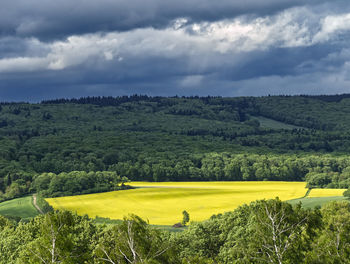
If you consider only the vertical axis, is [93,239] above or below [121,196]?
above

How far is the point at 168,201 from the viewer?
141m

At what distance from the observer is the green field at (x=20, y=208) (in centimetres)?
13691

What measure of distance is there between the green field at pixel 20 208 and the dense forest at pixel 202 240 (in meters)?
54.2

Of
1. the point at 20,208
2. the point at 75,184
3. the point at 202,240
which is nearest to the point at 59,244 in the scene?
the point at 202,240

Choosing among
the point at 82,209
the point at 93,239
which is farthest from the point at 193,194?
the point at 93,239

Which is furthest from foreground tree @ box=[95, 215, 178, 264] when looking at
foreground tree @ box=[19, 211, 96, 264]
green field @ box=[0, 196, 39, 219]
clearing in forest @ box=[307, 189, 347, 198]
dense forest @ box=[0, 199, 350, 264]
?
clearing in forest @ box=[307, 189, 347, 198]

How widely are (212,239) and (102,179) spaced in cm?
10433

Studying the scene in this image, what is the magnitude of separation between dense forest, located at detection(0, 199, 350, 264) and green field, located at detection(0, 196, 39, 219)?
178ft

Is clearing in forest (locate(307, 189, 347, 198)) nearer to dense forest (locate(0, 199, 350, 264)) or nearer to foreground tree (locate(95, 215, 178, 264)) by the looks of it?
dense forest (locate(0, 199, 350, 264))

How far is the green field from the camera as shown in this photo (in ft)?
449

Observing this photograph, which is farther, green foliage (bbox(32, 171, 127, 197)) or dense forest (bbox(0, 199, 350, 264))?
green foliage (bbox(32, 171, 127, 197))

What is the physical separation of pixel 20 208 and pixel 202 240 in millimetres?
84575

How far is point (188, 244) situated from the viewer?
7694 cm

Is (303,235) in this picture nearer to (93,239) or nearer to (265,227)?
(265,227)
